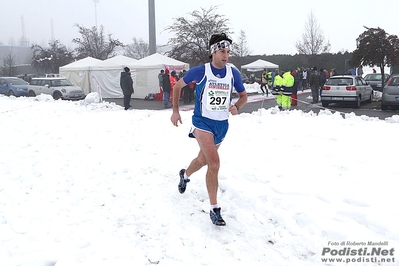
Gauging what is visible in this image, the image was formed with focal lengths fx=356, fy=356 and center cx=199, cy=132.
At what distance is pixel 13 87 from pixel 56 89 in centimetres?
350

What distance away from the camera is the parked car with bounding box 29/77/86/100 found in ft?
71.3

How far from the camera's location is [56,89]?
867 inches

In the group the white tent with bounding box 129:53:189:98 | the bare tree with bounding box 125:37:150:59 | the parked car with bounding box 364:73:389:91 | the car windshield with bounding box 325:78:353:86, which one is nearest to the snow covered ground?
the car windshield with bounding box 325:78:353:86

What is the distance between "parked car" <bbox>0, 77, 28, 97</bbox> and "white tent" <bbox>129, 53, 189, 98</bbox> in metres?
7.17

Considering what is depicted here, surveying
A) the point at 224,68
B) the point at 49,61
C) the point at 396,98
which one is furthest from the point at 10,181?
the point at 49,61

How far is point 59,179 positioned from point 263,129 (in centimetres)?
459

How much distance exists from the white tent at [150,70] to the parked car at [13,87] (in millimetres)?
7167

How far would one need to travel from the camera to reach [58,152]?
22.0ft

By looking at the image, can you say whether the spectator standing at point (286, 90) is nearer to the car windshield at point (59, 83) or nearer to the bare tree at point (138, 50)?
the car windshield at point (59, 83)

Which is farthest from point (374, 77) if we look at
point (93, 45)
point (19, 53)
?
point (19, 53)

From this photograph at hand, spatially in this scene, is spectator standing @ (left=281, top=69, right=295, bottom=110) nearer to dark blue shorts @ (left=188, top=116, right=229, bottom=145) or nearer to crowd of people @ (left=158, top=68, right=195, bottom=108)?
crowd of people @ (left=158, top=68, right=195, bottom=108)

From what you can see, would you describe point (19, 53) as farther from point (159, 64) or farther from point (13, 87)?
point (159, 64)

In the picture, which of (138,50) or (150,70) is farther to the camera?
(138,50)

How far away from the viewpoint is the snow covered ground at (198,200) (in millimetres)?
3416
